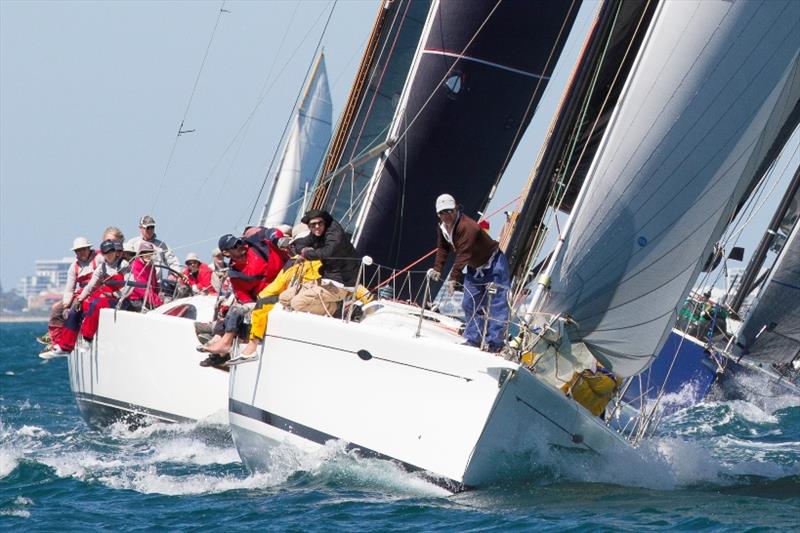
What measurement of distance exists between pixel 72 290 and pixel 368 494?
7.41 meters

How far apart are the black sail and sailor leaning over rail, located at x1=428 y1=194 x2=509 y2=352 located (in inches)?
179

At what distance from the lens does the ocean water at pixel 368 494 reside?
32.7 ft

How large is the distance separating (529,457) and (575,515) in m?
0.83

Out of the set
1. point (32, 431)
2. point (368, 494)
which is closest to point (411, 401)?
point (368, 494)

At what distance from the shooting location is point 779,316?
72.3 feet

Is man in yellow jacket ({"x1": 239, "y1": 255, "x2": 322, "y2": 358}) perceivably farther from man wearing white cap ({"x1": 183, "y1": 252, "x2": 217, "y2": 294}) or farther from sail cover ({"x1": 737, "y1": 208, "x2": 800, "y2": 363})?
sail cover ({"x1": 737, "y1": 208, "x2": 800, "y2": 363})

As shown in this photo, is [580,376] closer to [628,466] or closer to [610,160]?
[628,466]

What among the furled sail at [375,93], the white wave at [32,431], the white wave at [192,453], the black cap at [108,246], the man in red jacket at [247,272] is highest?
the furled sail at [375,93]

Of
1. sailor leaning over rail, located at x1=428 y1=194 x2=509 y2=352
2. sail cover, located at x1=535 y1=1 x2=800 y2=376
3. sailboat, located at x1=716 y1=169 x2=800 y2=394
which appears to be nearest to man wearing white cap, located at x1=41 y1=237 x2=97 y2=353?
sailor leaning over rail, located at x1=428 y1=194 x2=509 y2=352

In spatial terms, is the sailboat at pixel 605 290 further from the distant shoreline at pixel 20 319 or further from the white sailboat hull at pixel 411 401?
the distant shoreline at pixel 20 319

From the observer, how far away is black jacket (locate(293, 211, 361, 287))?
12352 mm

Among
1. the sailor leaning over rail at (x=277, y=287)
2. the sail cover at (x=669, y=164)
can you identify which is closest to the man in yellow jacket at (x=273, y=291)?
the sailor leaning over rail at (x=277, y=287)

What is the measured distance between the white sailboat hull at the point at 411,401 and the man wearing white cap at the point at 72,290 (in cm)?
573

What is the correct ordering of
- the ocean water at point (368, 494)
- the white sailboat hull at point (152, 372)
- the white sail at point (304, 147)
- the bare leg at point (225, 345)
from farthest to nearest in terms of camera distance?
the white sail at point (304, 147) < the white sailboat hull at point (152, 372) < the bare leg at point (225, 345) < the ocean water at point (368, 494)
